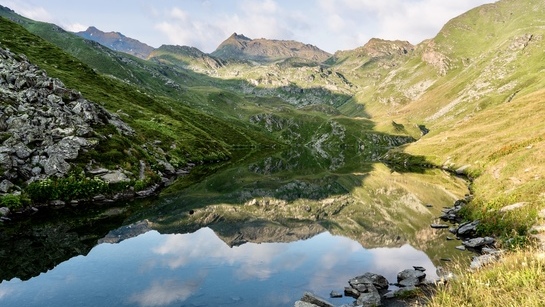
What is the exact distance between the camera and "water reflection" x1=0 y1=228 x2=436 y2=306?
83.2ft

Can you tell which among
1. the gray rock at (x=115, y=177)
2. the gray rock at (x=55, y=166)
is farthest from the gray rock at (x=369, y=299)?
the gray rock at (x=55, y=166)

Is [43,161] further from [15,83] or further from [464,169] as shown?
[464,169]

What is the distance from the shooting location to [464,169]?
3529 inches

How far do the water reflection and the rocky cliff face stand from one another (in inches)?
924

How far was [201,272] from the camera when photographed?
30.8 meters

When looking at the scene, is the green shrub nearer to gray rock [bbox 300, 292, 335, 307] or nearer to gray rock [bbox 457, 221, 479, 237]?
gray rock [bbox 300, 292, 335, 307]

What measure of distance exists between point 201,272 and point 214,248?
7081 mm

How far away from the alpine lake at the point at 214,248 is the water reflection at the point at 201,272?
10 centimetres

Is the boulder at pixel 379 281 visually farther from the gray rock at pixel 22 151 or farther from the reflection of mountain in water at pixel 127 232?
the gray rock at pixel 22 151

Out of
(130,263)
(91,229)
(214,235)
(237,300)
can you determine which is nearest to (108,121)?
(91,229)

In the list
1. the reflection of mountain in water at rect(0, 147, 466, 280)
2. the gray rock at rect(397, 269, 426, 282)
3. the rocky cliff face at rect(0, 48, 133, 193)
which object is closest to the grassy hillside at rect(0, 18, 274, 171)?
the rocky cliff face at rect(0, 48, 133, 193)

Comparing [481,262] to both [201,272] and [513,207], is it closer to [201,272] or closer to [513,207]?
[513,207]

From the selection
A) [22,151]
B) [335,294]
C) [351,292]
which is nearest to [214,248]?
[335,294]

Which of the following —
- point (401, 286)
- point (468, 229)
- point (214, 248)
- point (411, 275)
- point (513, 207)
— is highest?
point (513, 207)
